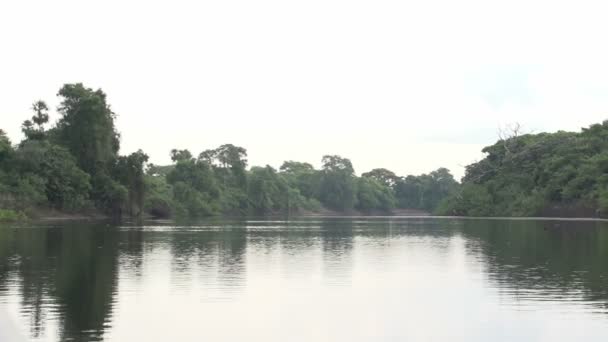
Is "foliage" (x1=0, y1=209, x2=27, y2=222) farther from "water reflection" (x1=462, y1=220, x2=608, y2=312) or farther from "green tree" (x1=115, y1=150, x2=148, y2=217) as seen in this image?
"water reflection" (x1=462, y1=220, x2=608, y2=312)

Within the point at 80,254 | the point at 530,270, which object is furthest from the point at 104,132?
the point at 530,270

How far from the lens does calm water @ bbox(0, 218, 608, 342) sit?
1928cm

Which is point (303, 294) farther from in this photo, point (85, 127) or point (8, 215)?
point (85, 127)

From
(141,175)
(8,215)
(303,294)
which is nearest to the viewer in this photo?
(303,294)

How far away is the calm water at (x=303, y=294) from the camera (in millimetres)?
19281

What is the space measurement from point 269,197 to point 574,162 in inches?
3348

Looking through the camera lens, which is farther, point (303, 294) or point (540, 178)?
point (540, 178)

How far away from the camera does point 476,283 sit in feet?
96.7

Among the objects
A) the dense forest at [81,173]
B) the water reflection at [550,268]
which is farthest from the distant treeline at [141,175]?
the water reflection at [550,268]

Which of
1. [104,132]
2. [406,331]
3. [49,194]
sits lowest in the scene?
[406,331]

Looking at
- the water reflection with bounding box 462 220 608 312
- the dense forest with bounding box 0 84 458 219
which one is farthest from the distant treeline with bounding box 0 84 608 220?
the water reflection with bounding box 462 220 608 312

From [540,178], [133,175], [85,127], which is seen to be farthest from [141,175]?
[540,178]

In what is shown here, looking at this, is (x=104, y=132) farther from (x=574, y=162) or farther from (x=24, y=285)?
(x=24, y=285)

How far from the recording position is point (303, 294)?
2617 centimetres
